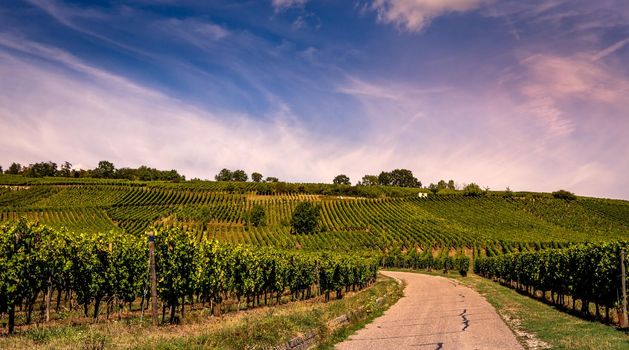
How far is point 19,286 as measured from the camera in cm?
1933

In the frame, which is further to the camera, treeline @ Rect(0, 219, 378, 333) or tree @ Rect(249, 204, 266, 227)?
tree @ Rect(249, 204, 266, 227)

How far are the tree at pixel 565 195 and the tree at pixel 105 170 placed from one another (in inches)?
6384

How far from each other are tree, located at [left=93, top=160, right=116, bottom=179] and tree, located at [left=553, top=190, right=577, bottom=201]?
532ft

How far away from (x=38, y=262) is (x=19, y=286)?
146 centimetres

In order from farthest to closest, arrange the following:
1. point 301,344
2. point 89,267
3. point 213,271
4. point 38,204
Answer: point 38,204 < point 213,271 < point 89,267 < point 301,344

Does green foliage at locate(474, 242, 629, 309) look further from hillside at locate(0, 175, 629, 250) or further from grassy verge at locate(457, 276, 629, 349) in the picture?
hillside at locate(0, 175, 629, 250)

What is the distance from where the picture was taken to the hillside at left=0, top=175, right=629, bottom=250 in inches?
3425

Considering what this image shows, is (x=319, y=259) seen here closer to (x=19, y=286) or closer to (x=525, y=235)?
(x=19, y=286)

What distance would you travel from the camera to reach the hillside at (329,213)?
87.0 metres

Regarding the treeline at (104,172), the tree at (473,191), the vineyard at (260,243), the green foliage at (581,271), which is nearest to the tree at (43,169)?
the treeline at (104,172)

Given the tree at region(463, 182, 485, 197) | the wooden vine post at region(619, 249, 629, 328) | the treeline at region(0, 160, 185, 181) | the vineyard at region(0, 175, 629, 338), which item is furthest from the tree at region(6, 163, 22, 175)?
the wooden vine post at region(619, 249, 629, 328)

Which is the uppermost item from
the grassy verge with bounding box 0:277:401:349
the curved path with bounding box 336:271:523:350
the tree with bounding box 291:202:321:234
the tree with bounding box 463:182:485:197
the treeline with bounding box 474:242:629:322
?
the tree with bounding box 463:182:485:197

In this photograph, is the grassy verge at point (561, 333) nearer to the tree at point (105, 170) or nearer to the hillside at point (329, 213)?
the hillside at point (329, 213)

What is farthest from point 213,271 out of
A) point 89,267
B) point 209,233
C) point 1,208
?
point 1,208
